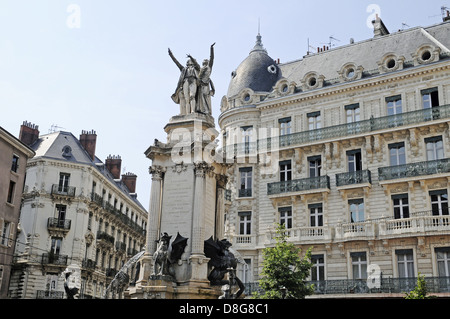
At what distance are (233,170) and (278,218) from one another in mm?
4638

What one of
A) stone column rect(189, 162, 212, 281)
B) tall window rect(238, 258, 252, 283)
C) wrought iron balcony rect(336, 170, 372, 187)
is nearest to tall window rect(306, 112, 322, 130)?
wrought iron balcony rect(336, 170, 372, 187)

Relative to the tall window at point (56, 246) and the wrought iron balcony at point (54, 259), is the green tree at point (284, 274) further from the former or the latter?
the tall window at point (56, 246)

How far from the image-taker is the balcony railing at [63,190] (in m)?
42.9

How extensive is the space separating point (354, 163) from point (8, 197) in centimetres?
2128

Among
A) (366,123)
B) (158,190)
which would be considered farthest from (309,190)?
(158,190)

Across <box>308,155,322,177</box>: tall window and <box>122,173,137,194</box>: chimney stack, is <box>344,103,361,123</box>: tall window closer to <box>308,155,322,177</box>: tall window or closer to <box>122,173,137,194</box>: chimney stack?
<box>308,155,322,177</box>: tall window

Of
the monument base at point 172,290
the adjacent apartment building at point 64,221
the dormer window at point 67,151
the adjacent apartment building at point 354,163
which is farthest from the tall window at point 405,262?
the dormer window at point 67,151

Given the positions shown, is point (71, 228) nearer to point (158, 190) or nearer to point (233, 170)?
point (233, 170)

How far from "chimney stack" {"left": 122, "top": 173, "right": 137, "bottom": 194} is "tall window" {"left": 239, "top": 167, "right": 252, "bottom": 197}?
25954 millimetres

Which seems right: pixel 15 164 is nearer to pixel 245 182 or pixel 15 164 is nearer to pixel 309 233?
pixel 245 182

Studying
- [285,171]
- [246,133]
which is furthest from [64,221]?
[285,171]

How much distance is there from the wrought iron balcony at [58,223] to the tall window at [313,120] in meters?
20.9

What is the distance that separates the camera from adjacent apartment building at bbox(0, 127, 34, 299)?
3183cm

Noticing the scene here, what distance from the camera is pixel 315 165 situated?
3372cm
